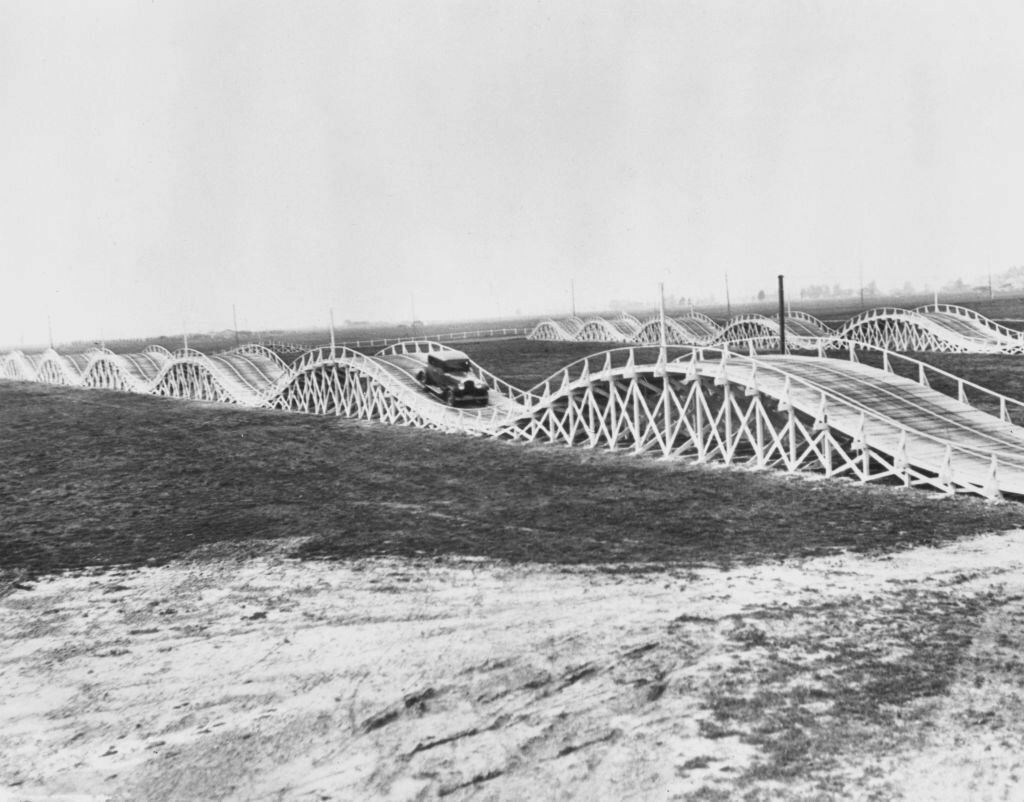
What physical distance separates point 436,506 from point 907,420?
12.2 metres

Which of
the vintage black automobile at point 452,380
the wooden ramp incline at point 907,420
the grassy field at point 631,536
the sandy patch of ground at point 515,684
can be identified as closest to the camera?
the sandy patch of ground at point 515,684

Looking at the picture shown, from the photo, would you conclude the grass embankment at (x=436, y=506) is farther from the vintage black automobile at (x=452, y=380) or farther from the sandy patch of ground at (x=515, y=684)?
the vintage black automobile at (x=452, y=380)

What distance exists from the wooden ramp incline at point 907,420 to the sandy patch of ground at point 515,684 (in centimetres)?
461

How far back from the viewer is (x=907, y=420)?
23.0 meters

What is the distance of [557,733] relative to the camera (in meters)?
9.47

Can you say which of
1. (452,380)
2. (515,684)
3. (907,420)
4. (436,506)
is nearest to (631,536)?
(436,506)

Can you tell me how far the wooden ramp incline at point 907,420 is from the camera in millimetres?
20219

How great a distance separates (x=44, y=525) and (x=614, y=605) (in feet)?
51.4

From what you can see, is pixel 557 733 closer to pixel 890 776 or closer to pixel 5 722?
pixel 890 776

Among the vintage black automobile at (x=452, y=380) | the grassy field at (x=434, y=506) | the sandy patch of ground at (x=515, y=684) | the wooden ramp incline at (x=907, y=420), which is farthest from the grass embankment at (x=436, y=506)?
the vintage black automobile at (x=452, y=380)

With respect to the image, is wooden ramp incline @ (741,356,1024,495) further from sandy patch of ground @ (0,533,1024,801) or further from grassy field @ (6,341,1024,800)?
sandy patch of ground @ (0,533,1024,801)

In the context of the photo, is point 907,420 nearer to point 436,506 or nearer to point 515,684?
point 436,506

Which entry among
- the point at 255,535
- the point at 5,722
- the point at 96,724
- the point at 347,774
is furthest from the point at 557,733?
the point at 255,535

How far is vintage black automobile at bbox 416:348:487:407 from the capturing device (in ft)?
125
